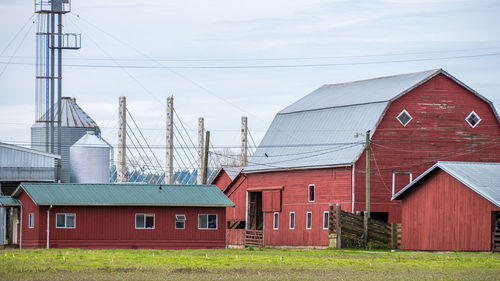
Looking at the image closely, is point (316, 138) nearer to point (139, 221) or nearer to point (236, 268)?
point (139, 221)

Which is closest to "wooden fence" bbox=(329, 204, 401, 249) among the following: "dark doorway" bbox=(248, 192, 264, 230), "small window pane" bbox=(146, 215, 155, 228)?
"small window pane" bbox=(146, 215, 155, 228)

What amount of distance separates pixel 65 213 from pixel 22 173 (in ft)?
57.8

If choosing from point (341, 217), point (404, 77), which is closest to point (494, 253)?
point (341, 217)

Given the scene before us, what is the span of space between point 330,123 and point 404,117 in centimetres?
625

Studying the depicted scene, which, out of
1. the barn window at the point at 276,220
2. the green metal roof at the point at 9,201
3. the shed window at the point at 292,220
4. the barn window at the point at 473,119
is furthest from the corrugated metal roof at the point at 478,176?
the green metal roof at the point at 9,201

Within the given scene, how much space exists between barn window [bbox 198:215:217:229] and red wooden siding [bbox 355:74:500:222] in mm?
8841

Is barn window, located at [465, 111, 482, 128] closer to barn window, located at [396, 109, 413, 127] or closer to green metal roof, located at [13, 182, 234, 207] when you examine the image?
barn window, located at [396, 109, 413, 127]

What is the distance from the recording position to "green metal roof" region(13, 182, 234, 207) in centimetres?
Answer: 5166

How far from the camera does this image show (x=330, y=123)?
62.7m

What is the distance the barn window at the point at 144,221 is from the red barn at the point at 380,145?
11.4 m

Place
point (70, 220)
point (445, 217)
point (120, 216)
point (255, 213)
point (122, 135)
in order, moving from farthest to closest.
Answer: point (122, 135) < point (255, 213) < point (120, 216) < point (70, 220) < point (445, 217)

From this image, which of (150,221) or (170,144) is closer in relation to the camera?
(150,221)

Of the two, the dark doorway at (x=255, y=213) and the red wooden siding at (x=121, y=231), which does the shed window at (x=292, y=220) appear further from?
the red wooden siding at (x=121, y=231)

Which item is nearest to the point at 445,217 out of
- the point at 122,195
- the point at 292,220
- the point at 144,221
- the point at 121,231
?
the point at 292,220
